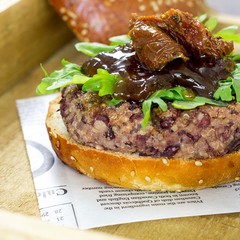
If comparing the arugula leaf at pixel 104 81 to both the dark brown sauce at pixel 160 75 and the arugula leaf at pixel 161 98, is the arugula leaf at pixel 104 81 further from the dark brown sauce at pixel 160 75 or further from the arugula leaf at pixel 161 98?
the arugula leaf at pixel 161 98

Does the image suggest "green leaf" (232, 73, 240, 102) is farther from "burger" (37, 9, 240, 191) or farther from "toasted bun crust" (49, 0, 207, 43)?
"toasted bun crust" (49, 0, 207, 43)

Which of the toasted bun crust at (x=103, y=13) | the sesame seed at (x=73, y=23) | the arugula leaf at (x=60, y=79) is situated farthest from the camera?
the sesame seed at (x=73, y=23)

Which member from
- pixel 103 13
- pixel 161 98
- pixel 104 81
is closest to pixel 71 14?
pixel 103 13

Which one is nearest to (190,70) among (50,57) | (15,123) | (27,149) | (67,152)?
(67,152)

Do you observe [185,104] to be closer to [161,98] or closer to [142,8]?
[161,98]

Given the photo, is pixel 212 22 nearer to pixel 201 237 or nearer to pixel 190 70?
pixel 190 70

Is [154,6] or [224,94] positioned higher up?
[224,94]

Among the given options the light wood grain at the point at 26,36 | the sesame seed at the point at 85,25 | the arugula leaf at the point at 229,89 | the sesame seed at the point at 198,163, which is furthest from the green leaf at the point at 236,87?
the light wood grain at the point at 26,36
